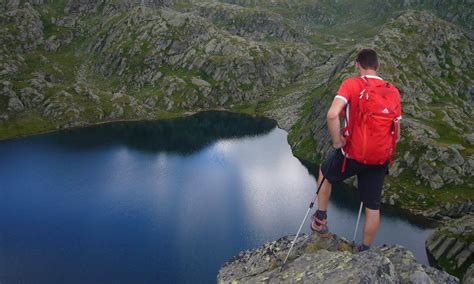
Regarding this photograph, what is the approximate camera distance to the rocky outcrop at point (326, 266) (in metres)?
16.1

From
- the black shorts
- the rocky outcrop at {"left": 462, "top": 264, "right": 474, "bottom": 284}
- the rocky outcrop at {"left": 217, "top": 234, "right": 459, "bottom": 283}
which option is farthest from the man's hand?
the rocky outcrop at {"left": 462, "top": 264, "right": 474, "bottom": 284}

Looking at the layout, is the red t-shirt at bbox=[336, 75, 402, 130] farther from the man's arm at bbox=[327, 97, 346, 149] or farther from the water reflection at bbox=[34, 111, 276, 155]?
the water reflection at bbox=[34, 111, 276, 155]

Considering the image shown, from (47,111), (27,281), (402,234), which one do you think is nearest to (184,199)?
(27,281)

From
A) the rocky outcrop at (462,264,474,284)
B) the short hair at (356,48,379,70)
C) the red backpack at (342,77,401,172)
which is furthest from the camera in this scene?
the rocky outcrop at (462,264,474,284)

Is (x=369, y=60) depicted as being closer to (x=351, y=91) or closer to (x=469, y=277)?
(x=351, y=91)

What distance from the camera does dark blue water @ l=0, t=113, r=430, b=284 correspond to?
74.1m

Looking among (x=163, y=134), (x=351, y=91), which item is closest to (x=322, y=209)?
(x=351, y=91)

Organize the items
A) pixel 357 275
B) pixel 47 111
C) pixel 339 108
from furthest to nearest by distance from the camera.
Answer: pixel 47 111
pixel 357 275
pixel 339 108

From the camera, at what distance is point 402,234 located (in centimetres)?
8775

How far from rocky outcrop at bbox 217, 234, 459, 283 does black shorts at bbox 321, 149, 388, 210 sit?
8.09 ft

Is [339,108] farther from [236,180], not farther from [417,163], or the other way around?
[417,163]

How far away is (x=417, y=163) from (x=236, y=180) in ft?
172

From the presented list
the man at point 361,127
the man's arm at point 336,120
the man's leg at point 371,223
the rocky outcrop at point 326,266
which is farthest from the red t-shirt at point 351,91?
the rocky outcrop at point 326,266

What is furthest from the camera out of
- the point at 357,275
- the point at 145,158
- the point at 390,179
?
the point at 145,158
